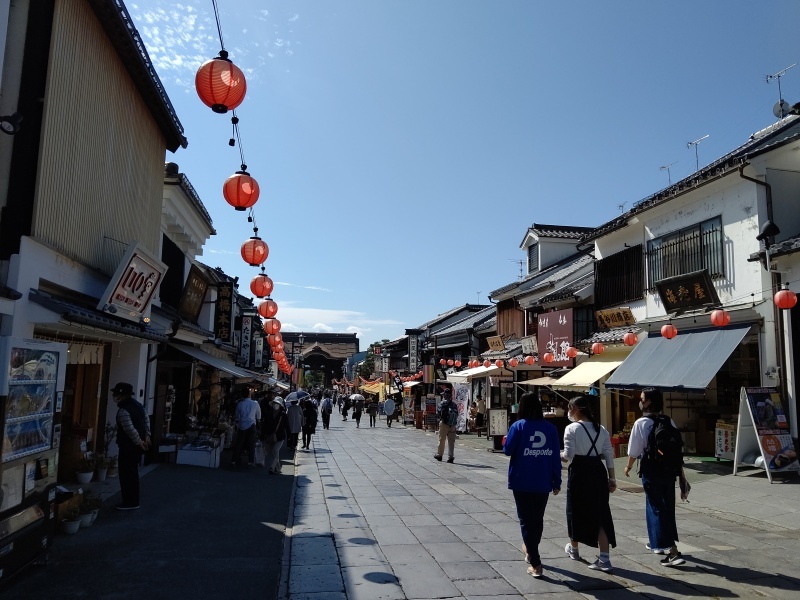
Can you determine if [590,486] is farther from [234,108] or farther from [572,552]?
[234,108]

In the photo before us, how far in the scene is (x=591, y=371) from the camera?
17.3m

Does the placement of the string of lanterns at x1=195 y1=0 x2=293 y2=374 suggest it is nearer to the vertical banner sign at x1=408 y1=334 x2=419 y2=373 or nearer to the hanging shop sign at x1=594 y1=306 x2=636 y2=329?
the hanging shop sign at x1=594 y1=306 x2=636 y2=329

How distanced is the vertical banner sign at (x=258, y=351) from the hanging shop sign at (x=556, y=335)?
1713 cm

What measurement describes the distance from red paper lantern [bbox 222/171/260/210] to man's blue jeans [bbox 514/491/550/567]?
6.96 metres

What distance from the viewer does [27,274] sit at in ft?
24.7

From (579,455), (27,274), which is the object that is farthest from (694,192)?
(27,274)

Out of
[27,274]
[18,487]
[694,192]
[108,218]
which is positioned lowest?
[18,487]

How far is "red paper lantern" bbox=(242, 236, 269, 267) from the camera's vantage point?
14050 millimetres

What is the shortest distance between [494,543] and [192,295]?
11.7 m

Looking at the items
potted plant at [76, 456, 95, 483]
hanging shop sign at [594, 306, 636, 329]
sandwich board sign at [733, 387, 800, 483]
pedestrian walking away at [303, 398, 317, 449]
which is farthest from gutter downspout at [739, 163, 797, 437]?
pedestrian walking away at [303, 398, 317, 449]

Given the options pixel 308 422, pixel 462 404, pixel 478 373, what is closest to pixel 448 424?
pixel 308 422

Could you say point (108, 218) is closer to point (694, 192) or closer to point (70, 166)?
point (70, 166)

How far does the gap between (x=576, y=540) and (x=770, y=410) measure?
7680 mm

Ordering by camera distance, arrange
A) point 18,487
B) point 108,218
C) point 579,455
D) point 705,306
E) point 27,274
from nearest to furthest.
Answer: point 18,487 → point 579,455 → point 27,274 → point 108,218 → point 705,306
